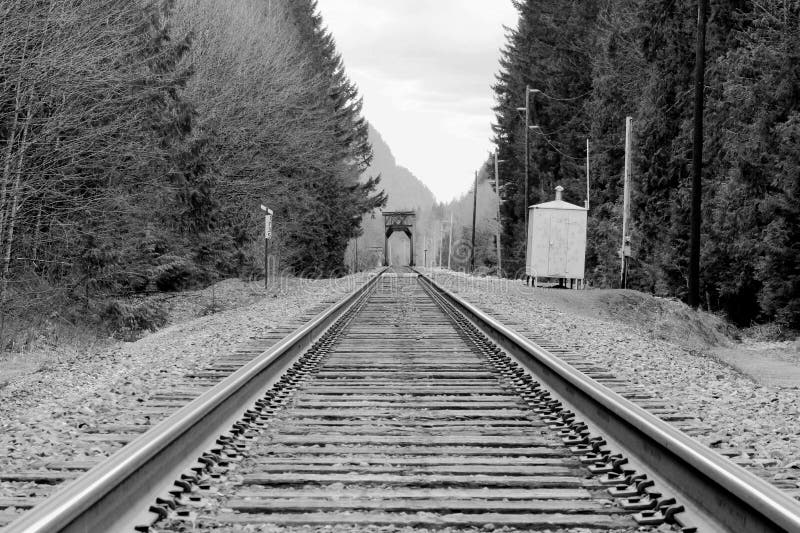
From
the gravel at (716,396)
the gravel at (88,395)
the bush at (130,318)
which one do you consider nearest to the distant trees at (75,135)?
the bush at (130,318)

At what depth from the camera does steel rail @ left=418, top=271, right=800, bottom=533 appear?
3.16 meters

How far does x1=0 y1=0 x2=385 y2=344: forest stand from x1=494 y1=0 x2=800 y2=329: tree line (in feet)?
48.0

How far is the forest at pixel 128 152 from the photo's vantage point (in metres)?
14.6

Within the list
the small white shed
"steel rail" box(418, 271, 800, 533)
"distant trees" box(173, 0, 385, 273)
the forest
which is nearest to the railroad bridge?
"distant trees" box(173, 0, 385, 273)

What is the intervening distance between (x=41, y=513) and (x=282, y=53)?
124ft

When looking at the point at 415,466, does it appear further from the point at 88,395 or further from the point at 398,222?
the point at 398,222

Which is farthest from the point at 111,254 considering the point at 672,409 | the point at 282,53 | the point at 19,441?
the point at 282,53

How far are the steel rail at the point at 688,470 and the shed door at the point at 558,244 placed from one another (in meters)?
22.7

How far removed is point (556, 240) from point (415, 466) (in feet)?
81.6

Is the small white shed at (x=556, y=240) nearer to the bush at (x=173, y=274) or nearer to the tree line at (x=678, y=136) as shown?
the tree line at (x=678, y=136)

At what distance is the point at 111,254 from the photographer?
17.1 m

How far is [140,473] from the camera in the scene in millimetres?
3809

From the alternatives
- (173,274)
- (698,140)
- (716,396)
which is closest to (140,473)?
(716,396)

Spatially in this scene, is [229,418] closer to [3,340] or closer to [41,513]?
[41,513]
